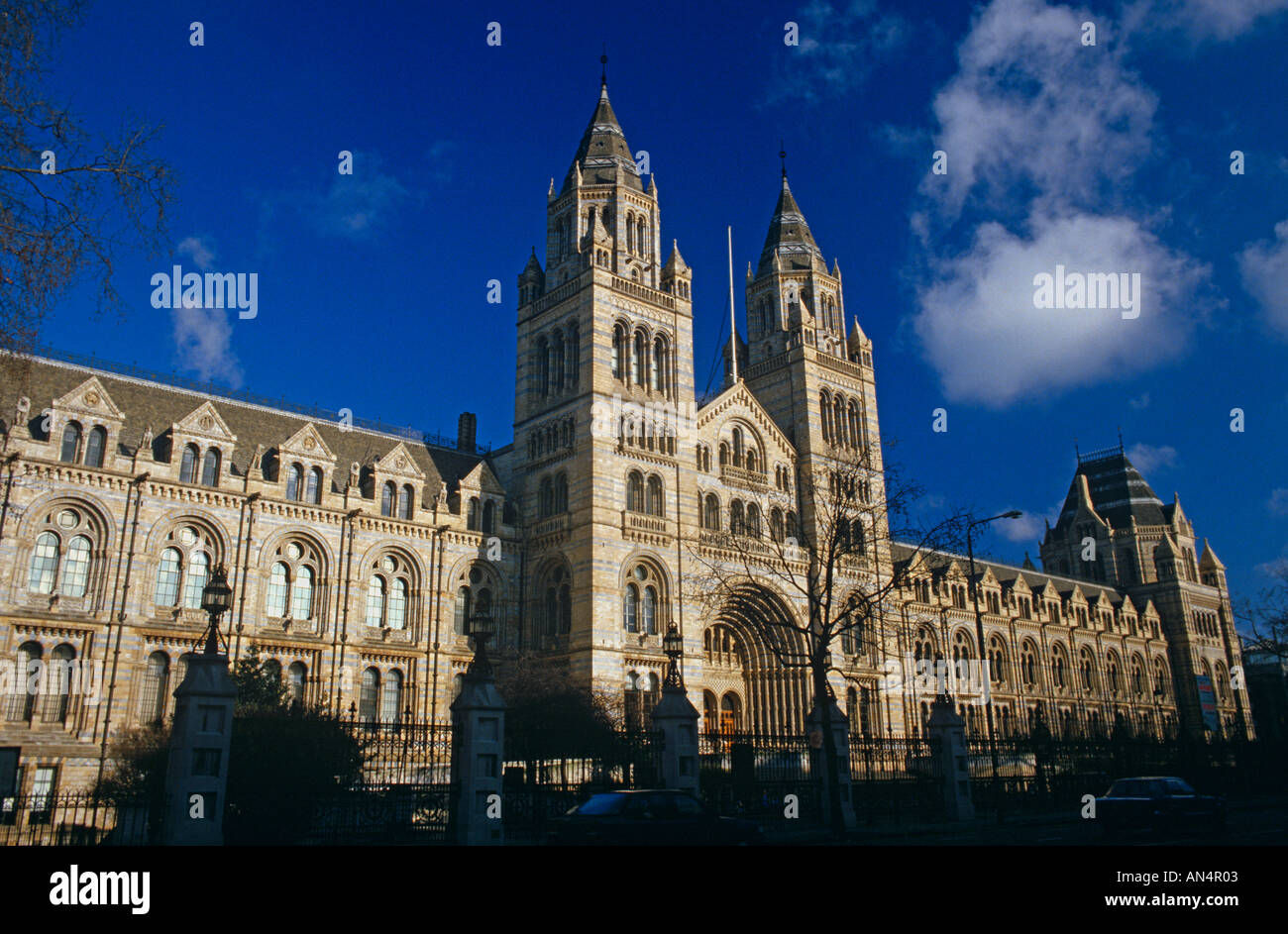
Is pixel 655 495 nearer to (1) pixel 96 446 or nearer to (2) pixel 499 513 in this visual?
(2) pixel 499 513

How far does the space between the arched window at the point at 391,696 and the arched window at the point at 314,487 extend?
8.02 m

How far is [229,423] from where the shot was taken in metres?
42.8

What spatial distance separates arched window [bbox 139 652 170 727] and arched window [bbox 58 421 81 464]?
7.80 m

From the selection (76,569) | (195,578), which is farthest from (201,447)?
(76,569)

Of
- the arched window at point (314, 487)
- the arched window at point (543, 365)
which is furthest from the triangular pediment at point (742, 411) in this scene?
the arched window at point (314, 487)

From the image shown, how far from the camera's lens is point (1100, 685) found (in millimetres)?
80000

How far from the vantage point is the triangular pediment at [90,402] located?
35.9m

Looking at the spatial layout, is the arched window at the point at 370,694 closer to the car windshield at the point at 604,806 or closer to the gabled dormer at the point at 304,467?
the gabled dormer at the point at 304,467

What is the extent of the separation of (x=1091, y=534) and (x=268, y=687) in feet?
268

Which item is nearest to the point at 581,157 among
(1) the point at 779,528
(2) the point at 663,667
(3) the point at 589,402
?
(3) the point at 589,402

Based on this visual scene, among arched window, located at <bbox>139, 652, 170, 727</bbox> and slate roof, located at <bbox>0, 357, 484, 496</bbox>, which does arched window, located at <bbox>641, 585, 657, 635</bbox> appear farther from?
arched window, located at <bbox>139, 652, 170, 727</bbox>

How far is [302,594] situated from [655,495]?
54.6ft

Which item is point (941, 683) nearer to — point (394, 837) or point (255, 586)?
point (255, 586)
